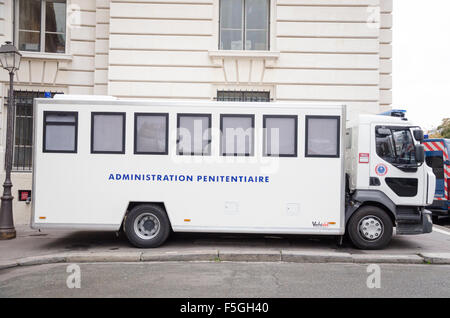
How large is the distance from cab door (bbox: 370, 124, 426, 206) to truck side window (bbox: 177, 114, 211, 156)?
3.46 m

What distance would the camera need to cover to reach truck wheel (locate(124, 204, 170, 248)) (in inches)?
333

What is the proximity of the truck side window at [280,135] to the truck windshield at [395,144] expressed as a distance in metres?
1.80

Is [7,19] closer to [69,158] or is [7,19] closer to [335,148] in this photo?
[69,158]

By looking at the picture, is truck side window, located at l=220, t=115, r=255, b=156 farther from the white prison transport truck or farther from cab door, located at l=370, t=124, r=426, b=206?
cab door, located at l=370, t=124, r=426, b=206

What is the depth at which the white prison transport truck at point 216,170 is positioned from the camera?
8383 millimetres

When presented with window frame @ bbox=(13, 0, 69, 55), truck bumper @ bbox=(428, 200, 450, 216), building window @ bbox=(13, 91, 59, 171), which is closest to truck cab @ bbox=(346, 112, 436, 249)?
truck bumper @ bbox=(428, 200, 450, 216)

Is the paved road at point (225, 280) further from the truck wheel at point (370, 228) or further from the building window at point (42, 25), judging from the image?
the building window at point (42, 25)

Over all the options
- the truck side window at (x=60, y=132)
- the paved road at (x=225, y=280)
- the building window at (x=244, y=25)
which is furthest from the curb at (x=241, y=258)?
the building window at (x=244, y=25)

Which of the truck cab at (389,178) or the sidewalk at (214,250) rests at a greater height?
the truck cab at (389,178)

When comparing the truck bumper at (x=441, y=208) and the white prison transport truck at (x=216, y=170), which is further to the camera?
the truck bumper at (x=441, y=208)

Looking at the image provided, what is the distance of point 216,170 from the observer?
27.6ft

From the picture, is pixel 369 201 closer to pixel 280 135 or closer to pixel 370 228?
pixel 370 228

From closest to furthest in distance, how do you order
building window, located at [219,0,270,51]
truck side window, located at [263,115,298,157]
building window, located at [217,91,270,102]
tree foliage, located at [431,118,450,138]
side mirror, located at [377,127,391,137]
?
truck side window, located at [263,115,298,157]
side mirror, located at [377,127,391,137]
building window, located at [217,91,270,102]
building window, located at [219,0,270,51]
tree foliage, located at [431,118,450,138]

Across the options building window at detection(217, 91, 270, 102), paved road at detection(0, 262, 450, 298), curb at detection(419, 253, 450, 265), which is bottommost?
paved road at detection(0, 262, 450, 298)
